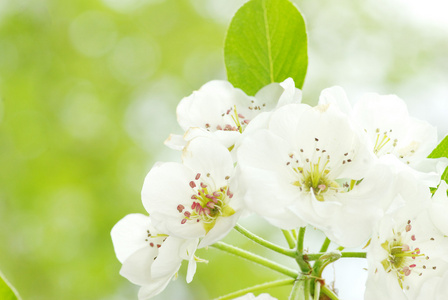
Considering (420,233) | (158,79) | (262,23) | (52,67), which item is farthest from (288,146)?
(52,67)

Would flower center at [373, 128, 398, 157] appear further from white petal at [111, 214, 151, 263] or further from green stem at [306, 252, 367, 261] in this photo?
white petal at [111, 214, 151, 263]

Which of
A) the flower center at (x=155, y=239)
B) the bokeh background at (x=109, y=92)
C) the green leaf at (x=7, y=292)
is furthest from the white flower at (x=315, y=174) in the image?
the bokeh background at (x=109, y=92)

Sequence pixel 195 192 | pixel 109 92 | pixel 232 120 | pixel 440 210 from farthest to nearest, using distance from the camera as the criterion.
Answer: pixel 109 92, pixel 232 120, pixel 195 192, pixel 440 210

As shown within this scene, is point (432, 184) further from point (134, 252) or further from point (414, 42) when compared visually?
point (414, 42)

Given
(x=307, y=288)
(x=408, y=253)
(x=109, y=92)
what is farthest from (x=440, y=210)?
(x=109, y=92)

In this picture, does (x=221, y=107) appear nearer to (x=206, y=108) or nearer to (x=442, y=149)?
(x=206, y=108)

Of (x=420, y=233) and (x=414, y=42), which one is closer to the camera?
(x=420, y=233)
